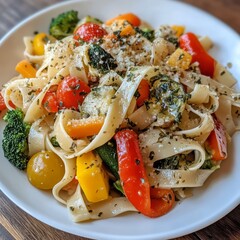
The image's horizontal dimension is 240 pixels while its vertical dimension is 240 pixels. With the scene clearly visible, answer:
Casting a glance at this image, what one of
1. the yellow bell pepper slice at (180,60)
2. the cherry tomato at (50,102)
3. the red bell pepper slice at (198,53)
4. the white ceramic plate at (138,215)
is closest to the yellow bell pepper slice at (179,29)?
the red bell pepper slice at (198,53)

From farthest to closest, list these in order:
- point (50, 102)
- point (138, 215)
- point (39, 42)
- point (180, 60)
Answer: point (39, 42), point (180, 60), point (50, 102), point (138, 215)

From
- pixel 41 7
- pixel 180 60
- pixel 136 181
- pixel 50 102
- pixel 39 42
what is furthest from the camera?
pixel 41 7

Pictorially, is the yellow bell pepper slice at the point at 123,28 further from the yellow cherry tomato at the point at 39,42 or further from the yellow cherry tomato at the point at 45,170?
the yellow cherry tomato at the point at 45,170

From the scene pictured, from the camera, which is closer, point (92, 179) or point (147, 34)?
point (92, 179)

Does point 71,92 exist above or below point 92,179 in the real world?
above

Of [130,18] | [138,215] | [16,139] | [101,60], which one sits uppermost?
[101,60]

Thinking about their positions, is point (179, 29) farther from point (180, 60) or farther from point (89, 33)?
point (89, 33)

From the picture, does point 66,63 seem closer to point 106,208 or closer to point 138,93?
point 138,93

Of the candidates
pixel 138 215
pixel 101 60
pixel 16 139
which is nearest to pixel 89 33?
pixel 101 60
